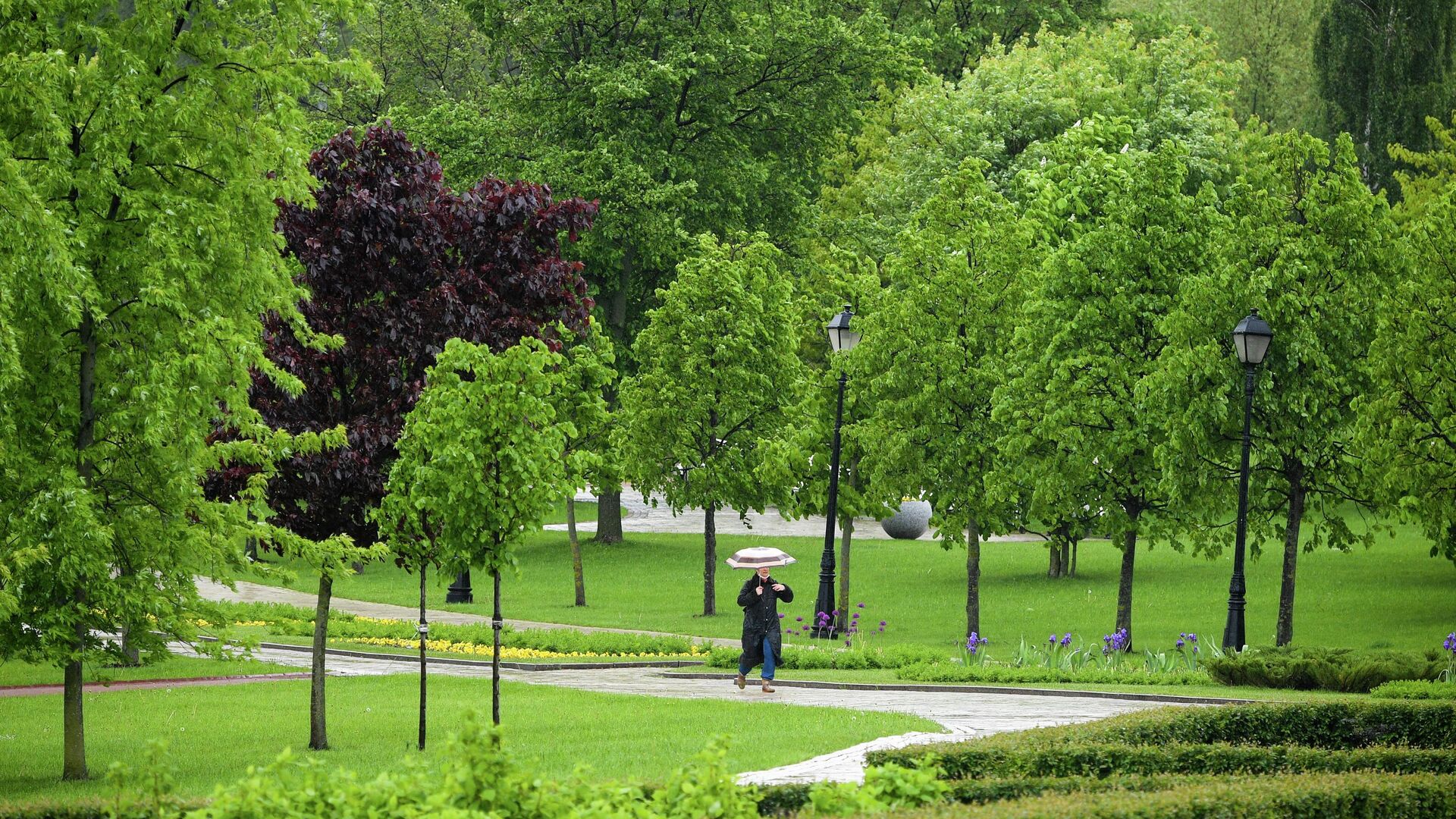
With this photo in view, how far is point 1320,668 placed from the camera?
1833 cm

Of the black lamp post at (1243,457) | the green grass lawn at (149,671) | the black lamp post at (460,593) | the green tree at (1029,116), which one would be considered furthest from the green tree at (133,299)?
the green tree at (1029,116)

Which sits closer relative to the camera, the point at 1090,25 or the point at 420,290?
the point at 420,290

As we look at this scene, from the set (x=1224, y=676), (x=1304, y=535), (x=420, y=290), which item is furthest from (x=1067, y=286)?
(x=1304, y=535)

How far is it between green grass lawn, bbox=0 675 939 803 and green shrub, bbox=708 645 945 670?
3.41 meters

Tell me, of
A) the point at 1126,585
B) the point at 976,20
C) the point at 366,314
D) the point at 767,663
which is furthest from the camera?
the point at 976,20

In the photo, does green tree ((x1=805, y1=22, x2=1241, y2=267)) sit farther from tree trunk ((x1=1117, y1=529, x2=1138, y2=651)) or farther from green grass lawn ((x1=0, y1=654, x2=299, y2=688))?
green grass lawn ((x1=0, y1=654, x2=299, y2=688))

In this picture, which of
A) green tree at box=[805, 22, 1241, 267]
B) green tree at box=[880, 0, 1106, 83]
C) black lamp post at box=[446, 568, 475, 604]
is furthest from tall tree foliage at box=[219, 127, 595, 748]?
green tree at box=[880, 0, 1106, 83]

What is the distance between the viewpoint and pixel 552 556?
4116 centimetres

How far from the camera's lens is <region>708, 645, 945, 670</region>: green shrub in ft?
71.7

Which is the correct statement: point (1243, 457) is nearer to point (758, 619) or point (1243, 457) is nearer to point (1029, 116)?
point (758, 619)

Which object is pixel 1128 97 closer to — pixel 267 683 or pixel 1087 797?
pixel 267 683

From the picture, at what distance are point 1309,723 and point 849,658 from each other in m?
8.93

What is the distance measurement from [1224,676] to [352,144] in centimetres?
1222

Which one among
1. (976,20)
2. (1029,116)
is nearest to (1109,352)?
(1029,116)
